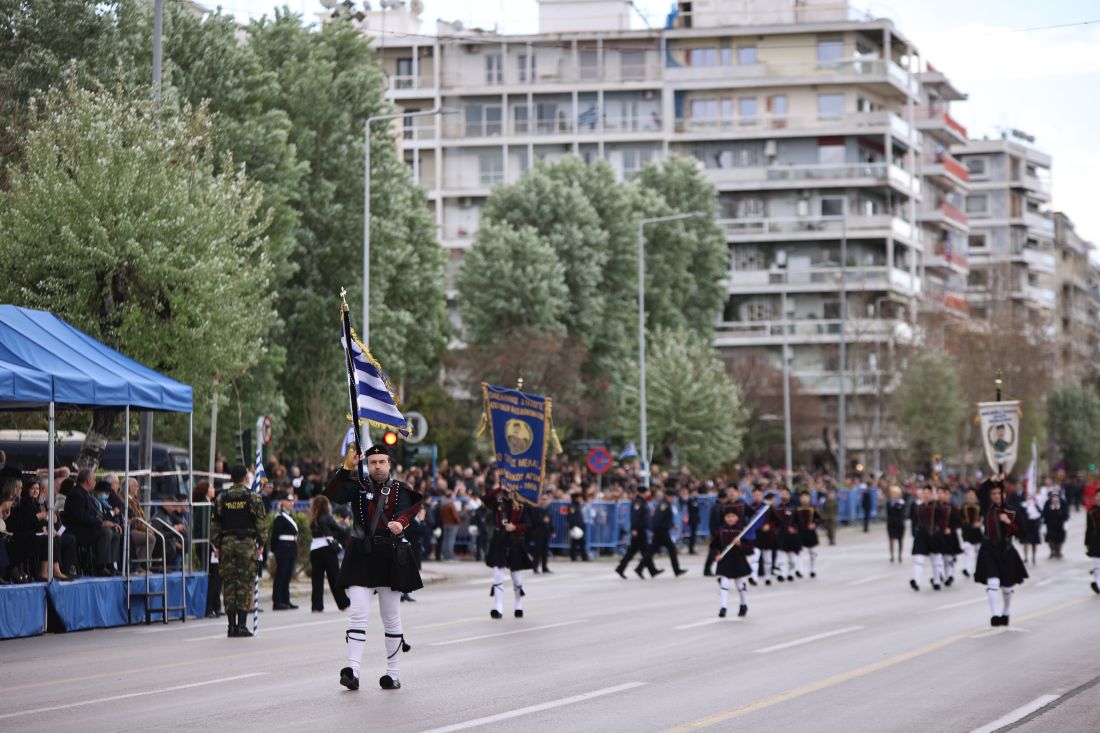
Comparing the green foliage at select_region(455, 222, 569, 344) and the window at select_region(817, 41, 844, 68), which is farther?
the window at select_region(817, 41, 844, 68)

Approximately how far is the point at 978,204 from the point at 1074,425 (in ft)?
97.2

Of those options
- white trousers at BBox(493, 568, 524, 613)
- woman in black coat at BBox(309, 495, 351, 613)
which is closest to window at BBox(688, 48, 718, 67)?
woman in black coat at BBox(309, 495, 351, 613)

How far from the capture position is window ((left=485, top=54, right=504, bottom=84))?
95.9 meters

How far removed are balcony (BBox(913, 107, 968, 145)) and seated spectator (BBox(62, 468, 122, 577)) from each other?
9103 centimetres

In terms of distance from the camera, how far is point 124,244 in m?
27.1

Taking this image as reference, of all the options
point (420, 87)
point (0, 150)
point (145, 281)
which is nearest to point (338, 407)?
point (0, 150)

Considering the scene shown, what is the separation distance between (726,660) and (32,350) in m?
9.41

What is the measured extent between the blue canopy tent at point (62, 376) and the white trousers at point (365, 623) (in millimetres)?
7442

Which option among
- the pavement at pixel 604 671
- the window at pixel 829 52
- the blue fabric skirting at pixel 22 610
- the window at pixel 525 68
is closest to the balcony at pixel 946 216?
the window at pixel 829 52

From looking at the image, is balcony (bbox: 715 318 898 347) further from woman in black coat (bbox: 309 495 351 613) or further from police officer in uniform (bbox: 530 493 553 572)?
woman in black coat (bbox: 309 495 351 613)

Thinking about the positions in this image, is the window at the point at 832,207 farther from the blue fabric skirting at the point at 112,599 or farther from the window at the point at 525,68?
the blue fabric skirting at the point at 112,599

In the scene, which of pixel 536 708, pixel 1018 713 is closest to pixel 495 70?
pixel 536 708

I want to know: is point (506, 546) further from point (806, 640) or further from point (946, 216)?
point (946, 216)

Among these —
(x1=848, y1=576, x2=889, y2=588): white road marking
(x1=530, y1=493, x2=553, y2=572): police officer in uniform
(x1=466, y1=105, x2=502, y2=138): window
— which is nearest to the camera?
(x1=848, y1=576, x2=889, y2=588): white road marking
